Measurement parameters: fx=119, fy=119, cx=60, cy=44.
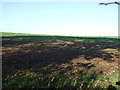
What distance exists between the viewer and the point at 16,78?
19.8 feet

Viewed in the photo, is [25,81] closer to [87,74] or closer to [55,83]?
[55,83]

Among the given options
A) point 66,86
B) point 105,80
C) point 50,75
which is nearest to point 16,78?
point 50,75

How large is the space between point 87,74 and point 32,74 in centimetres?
309

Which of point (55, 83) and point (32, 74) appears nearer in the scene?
point (55, 83)

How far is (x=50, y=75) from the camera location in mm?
6527

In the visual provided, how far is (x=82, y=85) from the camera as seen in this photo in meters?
5.47

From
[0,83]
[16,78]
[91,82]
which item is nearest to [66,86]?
[91,82]

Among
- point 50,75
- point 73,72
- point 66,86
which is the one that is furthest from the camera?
point 73,72

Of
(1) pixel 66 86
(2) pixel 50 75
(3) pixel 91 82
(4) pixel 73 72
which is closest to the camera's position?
(1) pixel 66 86

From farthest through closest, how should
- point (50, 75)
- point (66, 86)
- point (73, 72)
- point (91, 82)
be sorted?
point (73, 72)
point (50, 75)
point (91, 82)
point (66, 86)

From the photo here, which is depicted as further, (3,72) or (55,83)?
(3,72)

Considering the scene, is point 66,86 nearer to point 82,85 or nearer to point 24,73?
point 82,85

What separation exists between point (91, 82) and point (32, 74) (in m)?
3.17

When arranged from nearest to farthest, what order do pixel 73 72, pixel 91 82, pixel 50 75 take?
1. pixel 91 82
2. pixel 50 75
3. pixel 73 72
